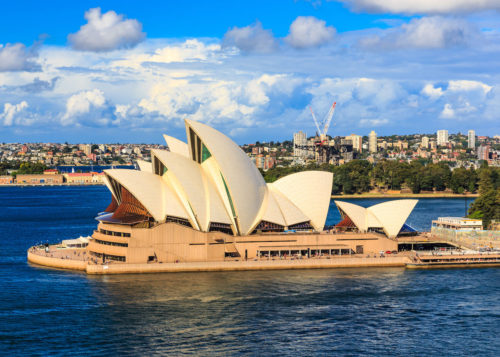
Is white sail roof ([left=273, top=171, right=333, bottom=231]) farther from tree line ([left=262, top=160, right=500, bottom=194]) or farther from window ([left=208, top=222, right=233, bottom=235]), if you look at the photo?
tree line ([left=262, top=160, right=500, bottom=194])

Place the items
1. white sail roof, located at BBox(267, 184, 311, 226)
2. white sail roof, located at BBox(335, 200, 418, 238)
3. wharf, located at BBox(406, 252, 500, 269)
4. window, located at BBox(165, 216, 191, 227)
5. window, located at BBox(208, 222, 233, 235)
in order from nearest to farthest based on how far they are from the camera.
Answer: window, located at BBox(165, 216, 191, 227)
window, located at BBox(208, 222, 233, 235)
wharf, located at BBox(406, 252, 500, 269)
white sail roof, located at BBox(267, 184, 311, 226)
white sail roof, located at BBox(335, 200, 418, 238)

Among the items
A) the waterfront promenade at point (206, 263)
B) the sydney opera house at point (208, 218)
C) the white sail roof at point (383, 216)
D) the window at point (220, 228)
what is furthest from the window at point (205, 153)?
the white sail roof at point (383, 216)

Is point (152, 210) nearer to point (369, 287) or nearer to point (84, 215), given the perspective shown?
point (369, 287)

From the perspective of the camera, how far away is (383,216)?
67.6 meters

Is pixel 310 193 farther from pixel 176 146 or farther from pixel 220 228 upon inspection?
pixel 176 146

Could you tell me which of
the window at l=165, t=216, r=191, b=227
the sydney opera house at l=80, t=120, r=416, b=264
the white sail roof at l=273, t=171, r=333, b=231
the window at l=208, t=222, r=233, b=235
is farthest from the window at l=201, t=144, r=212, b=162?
the white sail roof at l=273, t=171, r=333, b=231

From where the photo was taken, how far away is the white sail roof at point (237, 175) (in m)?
60.9

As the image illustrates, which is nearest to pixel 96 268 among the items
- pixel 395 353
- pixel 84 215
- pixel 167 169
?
pixel 167 169

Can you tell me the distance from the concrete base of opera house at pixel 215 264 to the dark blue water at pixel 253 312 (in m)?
1.18

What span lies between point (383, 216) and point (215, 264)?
18660mm

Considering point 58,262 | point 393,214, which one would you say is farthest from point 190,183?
point 393,214

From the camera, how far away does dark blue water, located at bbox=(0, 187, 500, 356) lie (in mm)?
39188

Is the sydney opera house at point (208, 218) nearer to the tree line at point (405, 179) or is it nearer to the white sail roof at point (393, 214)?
the white sail roof at point (393, 214)

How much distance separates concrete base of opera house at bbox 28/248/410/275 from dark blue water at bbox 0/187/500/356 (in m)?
1.18
